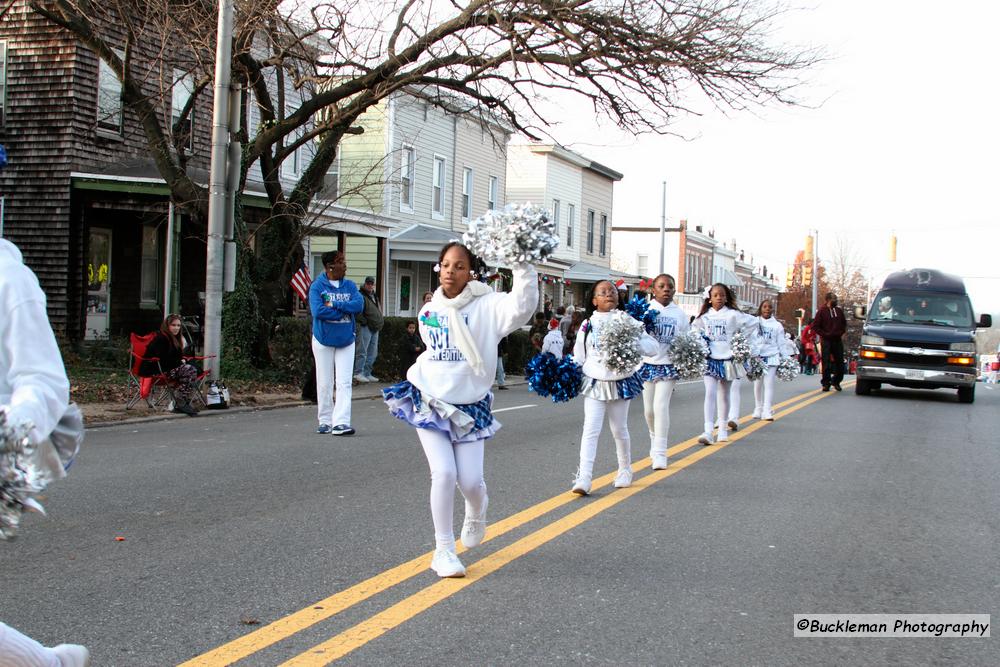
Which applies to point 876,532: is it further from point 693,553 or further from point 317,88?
point 317,88

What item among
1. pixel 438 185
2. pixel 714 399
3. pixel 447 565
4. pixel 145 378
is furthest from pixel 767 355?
pixel 438 185

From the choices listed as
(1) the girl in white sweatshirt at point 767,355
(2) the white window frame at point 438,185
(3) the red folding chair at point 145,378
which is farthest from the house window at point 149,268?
(1) the girl in white sweatshirt at point 767,355

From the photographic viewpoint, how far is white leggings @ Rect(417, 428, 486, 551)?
17.2 feet

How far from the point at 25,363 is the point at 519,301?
275cm

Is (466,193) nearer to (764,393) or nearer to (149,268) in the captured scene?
(149,268)

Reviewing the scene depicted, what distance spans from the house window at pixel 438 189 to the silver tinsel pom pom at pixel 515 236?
27185 millimetres

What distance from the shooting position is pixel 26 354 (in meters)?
2.67

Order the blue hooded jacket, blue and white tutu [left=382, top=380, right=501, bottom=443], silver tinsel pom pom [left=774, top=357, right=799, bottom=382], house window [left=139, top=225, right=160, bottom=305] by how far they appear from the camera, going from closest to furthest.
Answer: blue and white tutu [left=382, top=380, right=501, bottom=443] → the blue hooded jacket → silver tinsel pom pom [left=774, top=357, right=799, bottom=382] → house window [left=139, top=225, right=160, bottom=305]

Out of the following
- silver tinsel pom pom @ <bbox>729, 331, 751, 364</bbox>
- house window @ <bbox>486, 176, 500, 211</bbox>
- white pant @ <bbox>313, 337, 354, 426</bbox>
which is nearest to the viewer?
white pant @ <bbox>313, 337, 354, 426</bbox>

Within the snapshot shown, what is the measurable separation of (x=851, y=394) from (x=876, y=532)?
1472 cm

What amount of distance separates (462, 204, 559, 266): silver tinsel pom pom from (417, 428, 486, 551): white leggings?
0.96 metres

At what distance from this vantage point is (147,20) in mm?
15664

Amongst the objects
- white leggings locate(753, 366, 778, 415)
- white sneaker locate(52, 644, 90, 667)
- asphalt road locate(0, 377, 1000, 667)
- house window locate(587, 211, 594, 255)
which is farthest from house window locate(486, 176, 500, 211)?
white sneaker locate(52, 644, 90, 667)

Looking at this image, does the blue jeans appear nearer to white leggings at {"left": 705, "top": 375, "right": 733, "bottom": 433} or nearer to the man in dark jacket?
white leggings at {"left": 705, "top": 375, "right": 733, "bottom": 433}
